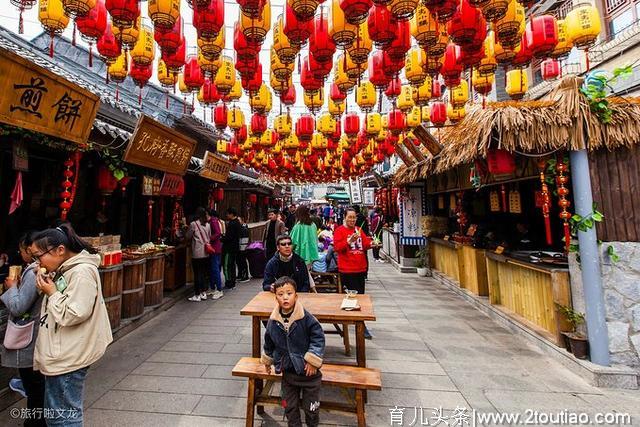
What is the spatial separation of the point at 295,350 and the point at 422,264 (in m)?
9.31

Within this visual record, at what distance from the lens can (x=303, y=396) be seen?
2893mm

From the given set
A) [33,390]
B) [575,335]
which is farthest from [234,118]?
[575,335]

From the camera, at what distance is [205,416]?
3.29 m

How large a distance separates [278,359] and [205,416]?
1.28m

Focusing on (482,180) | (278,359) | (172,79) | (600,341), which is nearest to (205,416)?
(278,359)

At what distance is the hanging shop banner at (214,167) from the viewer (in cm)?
965

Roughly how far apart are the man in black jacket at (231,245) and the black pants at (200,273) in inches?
39.9

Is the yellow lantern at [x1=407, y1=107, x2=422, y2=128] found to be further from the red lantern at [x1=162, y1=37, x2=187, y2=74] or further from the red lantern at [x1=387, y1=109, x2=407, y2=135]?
the red lantern at [x1=162, y1=37, x2=187, y2=74]

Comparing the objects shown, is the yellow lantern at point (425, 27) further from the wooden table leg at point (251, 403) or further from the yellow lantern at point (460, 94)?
the wooden table leg at point (251, 403)

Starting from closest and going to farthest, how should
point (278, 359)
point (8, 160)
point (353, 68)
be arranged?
1. point (278, 359)
2. point (8, 160)
3. point (353, 68)

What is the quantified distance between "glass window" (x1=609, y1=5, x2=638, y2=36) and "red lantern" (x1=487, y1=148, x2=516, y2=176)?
6.67 m

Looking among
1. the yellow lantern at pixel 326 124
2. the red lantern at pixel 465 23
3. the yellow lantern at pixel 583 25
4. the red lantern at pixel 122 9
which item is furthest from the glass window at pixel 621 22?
the red lantern at pixel 122 9

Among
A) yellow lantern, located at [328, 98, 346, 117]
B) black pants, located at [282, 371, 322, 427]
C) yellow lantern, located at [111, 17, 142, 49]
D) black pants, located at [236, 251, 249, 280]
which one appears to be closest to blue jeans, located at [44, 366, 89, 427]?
black pants, located at [282, 371, 322, 427]

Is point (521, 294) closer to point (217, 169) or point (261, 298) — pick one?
point (261, 298)
